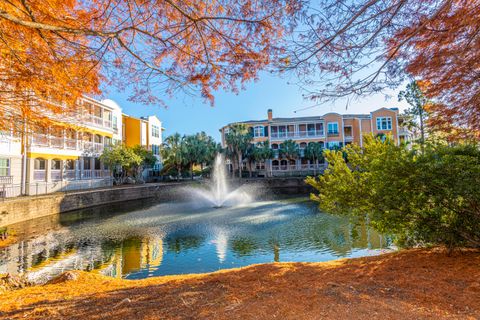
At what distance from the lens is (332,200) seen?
21.8 feet

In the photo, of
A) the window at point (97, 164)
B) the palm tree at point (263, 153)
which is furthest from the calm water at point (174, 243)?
the palm tree at point (263, 153)

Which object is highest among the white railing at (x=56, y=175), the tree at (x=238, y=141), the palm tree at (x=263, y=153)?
the tree at (x=238, y=141)

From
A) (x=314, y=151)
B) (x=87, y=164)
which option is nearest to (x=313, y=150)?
(x=314, y=151)

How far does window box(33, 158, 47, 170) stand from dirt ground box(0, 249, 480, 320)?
2050cm

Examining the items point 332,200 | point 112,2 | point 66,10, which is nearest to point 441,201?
point 332,200

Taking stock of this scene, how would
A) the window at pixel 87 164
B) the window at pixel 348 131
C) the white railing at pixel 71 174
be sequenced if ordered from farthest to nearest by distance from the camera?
the window at pixel 348 131
the window at pixel 87 164
the white railing at pixel 71 174

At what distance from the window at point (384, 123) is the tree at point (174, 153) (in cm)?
2983

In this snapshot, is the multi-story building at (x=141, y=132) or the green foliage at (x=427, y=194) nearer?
the green foliage at (x=427, y=194)

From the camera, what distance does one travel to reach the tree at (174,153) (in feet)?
116

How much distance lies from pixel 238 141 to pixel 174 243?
28.4m

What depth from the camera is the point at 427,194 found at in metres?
4.96

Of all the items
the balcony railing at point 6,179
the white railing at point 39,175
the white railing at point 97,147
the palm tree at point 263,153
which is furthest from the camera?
the palm tree at point 263,153

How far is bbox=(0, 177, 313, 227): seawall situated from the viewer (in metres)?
14.6

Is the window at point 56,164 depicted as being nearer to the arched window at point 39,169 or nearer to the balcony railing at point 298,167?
the arched window at point 39,169
